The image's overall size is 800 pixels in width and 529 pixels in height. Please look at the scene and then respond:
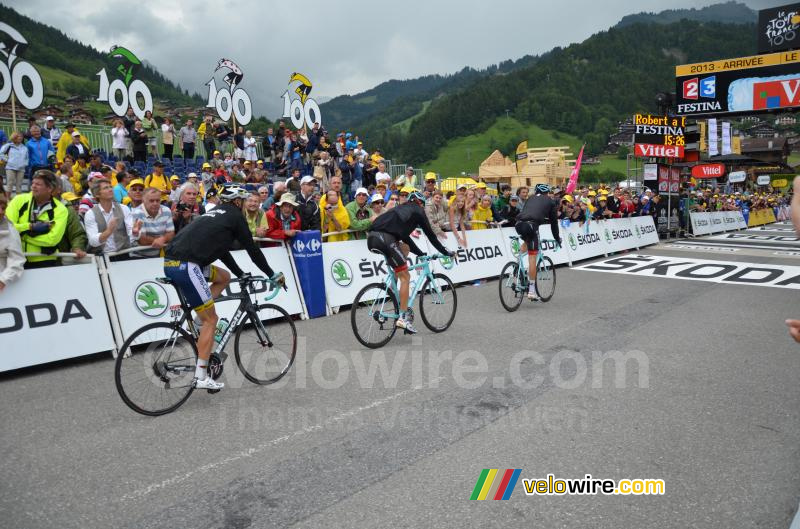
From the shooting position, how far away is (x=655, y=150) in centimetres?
2500

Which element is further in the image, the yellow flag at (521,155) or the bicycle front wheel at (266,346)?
the yellow flag at (521,155)

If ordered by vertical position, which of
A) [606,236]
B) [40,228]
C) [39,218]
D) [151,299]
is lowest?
[606,236]

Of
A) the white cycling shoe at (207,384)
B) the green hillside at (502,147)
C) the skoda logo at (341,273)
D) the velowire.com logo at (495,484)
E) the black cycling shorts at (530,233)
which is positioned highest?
the green hillside at (502,147)

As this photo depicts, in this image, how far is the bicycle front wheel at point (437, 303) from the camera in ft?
24.5

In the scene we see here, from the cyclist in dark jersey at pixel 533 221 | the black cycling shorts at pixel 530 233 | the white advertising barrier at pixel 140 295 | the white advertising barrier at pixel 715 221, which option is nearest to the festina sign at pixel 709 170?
the white advertising barrier at pixel 715 221

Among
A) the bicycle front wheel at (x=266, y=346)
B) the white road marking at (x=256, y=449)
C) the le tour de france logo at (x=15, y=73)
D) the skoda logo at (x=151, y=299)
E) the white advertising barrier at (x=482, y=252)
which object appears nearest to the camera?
the white road marking at (x=256, y=449)

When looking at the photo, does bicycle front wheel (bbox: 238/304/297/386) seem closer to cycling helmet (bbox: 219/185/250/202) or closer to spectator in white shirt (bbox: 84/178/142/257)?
cycling helmet (bbox: 219/185/250/202)

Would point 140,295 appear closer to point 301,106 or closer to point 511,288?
point 511,288

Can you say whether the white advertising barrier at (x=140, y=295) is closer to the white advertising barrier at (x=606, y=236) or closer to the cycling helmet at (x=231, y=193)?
the cycling helmet at (x=231, y=193)

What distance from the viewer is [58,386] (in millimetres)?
5523

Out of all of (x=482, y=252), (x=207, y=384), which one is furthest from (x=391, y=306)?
(x=482, y=252)

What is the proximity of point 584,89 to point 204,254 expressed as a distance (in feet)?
533

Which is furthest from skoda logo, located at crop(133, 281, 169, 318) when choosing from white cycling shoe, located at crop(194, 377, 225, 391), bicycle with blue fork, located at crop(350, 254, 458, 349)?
bicycle with blue fork, located at crop(350, 254, 458, 349)

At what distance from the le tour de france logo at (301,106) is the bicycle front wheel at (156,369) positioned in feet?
61.7
